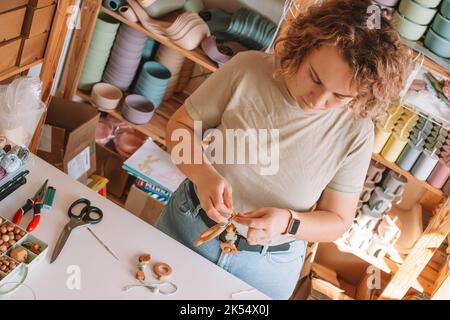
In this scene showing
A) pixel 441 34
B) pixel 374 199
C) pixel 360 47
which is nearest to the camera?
pixel 360 47

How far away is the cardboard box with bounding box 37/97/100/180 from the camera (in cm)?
227

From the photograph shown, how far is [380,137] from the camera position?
2307mm

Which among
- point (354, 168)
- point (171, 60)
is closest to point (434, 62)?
point (354, 168)

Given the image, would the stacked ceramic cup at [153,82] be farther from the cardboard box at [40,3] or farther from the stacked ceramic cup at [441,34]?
the stacked ceramic cup at [441,34]

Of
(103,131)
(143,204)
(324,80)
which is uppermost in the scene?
(324,80)

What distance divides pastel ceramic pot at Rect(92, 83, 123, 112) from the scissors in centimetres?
111

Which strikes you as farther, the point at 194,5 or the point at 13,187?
the point at 194,5

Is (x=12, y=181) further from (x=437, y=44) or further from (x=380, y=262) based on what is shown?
(x=380, y=262)

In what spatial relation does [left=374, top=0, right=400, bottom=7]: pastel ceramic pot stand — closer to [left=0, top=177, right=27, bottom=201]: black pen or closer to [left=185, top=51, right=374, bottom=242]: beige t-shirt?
[left=185, top=51, right=374, bottom=242]: beige t-shirt

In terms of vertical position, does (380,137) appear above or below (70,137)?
above

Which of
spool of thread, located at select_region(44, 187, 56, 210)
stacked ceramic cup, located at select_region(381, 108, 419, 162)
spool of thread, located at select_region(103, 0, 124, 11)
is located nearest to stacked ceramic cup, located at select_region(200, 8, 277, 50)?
spool of thread, located at select_region(103, 0, 124, 11)

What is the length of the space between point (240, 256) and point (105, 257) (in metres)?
0.37

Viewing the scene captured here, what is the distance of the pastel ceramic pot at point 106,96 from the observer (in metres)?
2.57

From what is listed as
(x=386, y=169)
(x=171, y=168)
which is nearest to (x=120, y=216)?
(x=171, y=168)
